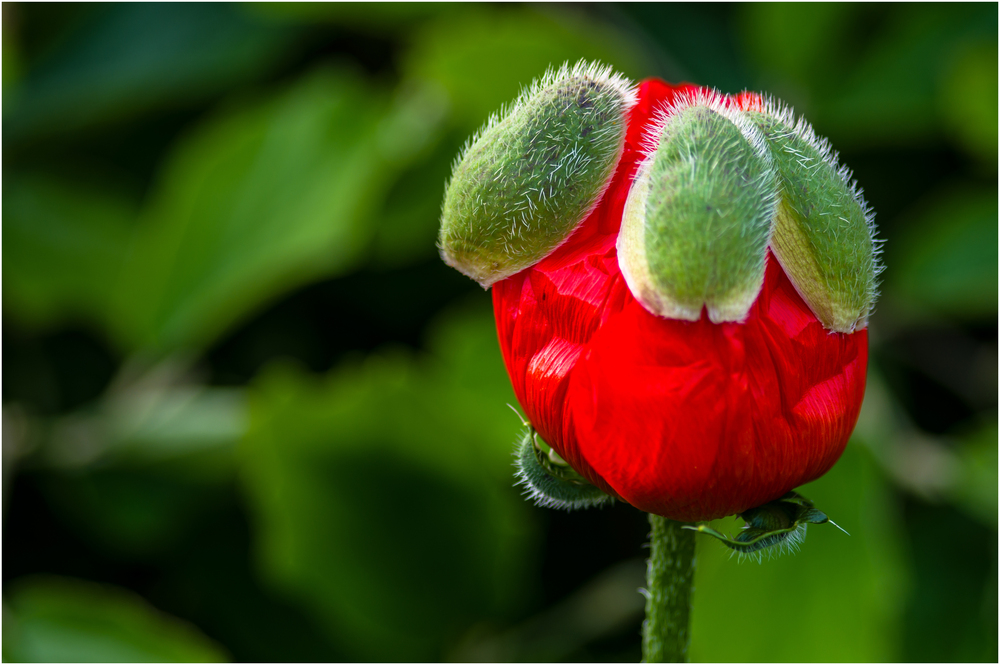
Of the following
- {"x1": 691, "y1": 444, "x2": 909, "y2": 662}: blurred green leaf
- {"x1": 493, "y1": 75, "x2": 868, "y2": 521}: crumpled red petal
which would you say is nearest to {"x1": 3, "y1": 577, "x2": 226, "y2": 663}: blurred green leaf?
{"x1": 691, "y1": 444, "x2": 909, "y2": 662}: blurred green leaf

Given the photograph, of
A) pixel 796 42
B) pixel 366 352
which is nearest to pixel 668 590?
pixel 366 352

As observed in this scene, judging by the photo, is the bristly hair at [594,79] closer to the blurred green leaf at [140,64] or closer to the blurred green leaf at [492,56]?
the blurred green leaf at [492,56]

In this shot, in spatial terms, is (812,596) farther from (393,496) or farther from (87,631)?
(87,631)

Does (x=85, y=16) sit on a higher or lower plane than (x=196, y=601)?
higher

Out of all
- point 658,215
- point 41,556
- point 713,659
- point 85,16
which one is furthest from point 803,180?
point 85,16

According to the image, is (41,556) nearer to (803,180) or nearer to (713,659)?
(713,659)

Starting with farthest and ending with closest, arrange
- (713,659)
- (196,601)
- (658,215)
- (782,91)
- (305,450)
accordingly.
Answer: (782,91) < (196,601) < (305,450) < (713,659) < (658,215)

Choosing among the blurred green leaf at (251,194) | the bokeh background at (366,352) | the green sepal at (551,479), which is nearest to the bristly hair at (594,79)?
the green sepal at (551,479)
